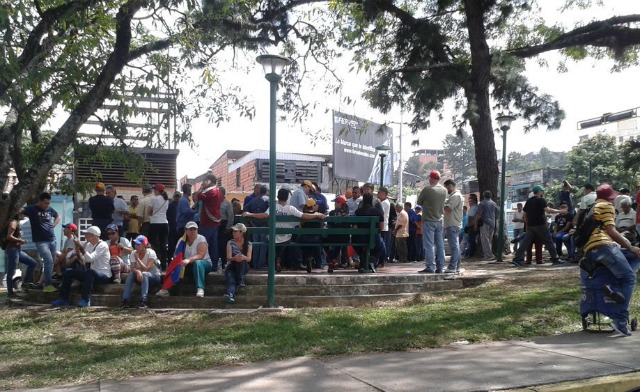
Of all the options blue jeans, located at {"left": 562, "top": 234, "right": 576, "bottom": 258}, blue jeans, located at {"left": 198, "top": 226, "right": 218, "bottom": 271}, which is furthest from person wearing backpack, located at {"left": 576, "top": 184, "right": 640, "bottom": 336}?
blue jeans, located at {"left": 562, "top": 234, "right": 576, "bottom": 258}

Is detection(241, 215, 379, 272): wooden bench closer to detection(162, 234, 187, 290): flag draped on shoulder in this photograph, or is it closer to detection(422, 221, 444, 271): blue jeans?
detection(422, 221, 444, 271): blue jeans

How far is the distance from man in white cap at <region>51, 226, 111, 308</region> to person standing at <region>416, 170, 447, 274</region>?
5.39m

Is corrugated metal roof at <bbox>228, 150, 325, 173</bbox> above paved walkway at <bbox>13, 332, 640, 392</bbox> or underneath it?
above

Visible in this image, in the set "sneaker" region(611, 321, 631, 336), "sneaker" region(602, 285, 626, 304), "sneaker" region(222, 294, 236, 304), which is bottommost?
"sneaker" region(611, 321, 631, 336)

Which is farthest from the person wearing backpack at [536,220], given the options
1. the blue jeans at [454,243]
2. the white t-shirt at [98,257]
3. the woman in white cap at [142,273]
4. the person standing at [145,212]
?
the white t-shirt at [98,257]

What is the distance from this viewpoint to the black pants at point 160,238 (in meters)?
11.8

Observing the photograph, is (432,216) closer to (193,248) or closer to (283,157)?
(193,248)

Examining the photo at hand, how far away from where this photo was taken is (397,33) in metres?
Result: 15.6

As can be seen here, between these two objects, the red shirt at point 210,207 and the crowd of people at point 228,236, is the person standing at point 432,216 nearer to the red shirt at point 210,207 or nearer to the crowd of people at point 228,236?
the crowd of people at point 228,236

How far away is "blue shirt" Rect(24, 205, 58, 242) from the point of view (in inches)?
410

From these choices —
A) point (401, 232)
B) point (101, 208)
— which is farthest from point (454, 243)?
point (101, 208)

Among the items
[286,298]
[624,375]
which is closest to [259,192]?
[286,298]

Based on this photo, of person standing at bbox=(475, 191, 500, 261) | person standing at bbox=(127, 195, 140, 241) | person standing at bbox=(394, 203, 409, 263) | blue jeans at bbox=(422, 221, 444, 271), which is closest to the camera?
blue jeans at bbox=(422, 221, 444, 271)

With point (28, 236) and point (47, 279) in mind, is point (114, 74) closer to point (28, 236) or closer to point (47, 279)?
point (47, 279)
